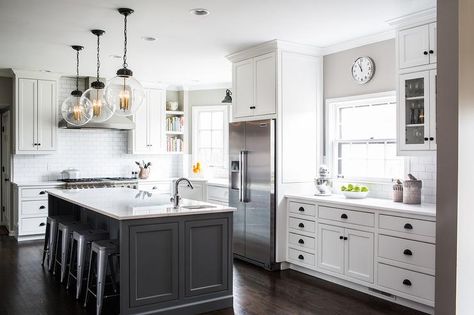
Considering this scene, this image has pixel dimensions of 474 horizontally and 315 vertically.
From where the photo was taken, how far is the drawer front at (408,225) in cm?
378

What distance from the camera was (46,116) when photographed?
731 cm

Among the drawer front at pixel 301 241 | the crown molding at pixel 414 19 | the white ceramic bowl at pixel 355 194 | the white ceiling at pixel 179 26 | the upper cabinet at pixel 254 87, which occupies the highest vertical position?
the white ceiling at pixel 179 26

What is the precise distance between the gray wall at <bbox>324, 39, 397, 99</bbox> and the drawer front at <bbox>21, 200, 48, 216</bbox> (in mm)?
4644

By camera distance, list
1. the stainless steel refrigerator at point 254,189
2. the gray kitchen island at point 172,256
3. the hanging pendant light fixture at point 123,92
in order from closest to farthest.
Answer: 1. the gray kitchen island at point 172,256
2. the hanging pendant light fixture at point 123,92
3. the stainless steel refrigerator at point 254,189

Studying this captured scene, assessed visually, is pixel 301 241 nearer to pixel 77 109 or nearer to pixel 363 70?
pixel 363 70

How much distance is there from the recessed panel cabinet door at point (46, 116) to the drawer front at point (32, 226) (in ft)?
3.74

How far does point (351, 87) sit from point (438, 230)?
2.68 m

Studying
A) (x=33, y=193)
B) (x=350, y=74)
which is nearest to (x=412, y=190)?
(x=350, y=74)

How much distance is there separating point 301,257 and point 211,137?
388 centimetres

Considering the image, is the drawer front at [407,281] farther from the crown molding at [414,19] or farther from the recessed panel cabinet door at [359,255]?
the crown molding at [414,19]

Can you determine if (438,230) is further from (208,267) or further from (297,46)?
(297,46)

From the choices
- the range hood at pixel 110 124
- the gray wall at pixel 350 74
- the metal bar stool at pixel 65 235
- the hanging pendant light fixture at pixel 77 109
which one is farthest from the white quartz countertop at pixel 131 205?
the gray wall at pixel 350 74

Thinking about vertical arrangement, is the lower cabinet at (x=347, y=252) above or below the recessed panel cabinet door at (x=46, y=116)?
below

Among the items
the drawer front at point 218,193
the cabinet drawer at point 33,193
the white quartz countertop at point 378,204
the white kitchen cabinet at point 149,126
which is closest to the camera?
the white quartz countertop at point 378,204
